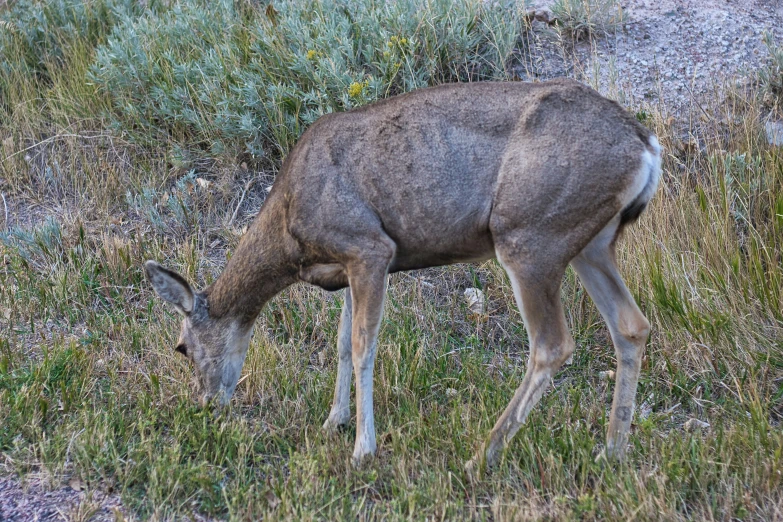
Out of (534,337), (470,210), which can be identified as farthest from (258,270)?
(534,337)

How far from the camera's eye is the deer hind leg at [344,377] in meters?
5.67

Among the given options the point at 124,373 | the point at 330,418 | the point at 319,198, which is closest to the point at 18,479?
the point at 124,373

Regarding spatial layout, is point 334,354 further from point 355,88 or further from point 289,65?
point 289,65

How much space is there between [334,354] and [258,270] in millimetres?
1221

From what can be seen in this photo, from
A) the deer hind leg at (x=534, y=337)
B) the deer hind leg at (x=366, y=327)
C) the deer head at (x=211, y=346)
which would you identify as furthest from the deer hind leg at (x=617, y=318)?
the deer head at (x=211, y=346)

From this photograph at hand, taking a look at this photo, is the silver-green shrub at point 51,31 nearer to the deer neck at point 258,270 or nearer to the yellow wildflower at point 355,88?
the yellow wildflower at point 355,88

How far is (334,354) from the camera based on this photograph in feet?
21.3

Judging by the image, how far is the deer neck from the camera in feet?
17.7

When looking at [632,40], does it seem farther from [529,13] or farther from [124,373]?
[124,373]

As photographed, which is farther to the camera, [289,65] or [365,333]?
[289,65]

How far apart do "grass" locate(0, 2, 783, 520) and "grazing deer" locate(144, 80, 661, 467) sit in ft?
1.35

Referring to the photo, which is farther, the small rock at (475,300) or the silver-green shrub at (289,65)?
the silver-green shrub at (289,65)

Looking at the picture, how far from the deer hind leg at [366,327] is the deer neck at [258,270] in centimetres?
51

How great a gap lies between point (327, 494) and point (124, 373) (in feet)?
7.02
